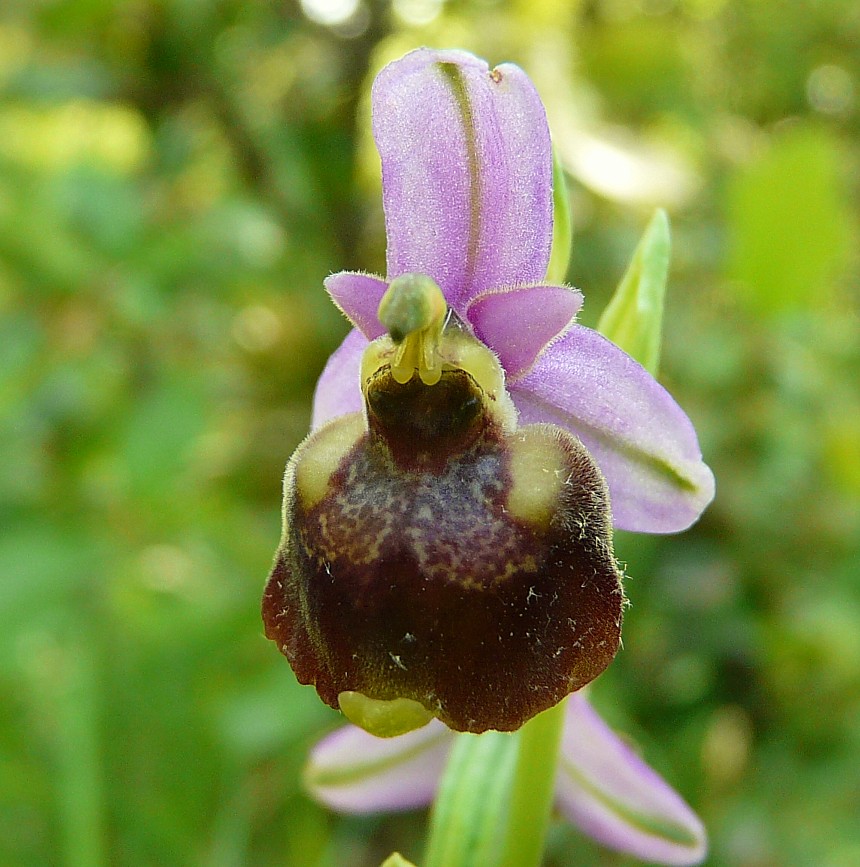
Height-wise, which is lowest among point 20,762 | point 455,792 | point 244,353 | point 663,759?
point 20,762

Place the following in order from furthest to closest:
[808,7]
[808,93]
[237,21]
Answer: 1. [808,93]
2. [808,7]
3. [237,21]

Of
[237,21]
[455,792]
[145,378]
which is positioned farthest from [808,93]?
[455,792]

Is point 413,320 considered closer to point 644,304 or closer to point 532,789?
point 644,304

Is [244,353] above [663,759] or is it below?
above

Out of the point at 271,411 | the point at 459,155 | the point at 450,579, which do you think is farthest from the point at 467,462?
the point at 271,411

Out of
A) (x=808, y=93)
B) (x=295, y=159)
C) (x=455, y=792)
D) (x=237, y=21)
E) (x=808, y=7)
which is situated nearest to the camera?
(x=455, y=792)

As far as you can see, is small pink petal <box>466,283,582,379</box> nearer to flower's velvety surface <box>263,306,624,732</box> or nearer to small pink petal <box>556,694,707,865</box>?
flower's velvety surface <box>263,306,624,732</box>

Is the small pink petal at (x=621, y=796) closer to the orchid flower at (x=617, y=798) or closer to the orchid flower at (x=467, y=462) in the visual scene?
the orchid flower at (x=617, y=798)

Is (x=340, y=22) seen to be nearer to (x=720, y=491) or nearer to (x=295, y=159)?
(x=295, y=159)

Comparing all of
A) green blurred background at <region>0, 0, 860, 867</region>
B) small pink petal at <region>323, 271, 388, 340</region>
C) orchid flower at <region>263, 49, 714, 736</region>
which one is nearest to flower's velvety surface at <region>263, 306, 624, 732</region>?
orchid flower at <region>263, 49, 714, 736</region>
